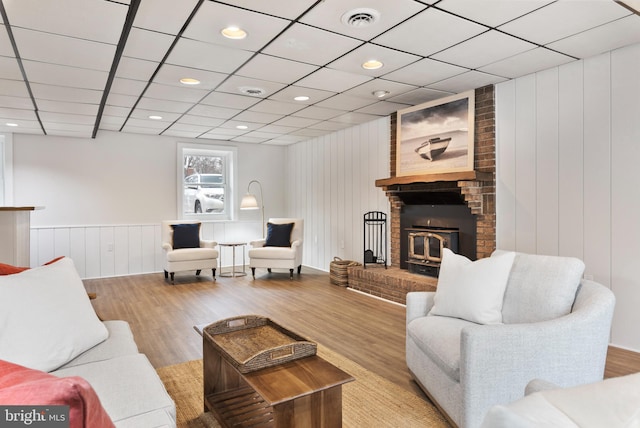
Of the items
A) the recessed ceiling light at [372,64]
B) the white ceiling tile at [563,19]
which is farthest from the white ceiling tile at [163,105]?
the white ceiling tile at [563,19]

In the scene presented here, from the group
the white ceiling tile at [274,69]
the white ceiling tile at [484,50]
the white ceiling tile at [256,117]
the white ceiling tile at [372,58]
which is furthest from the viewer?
the white ceiling tile at [256,117]

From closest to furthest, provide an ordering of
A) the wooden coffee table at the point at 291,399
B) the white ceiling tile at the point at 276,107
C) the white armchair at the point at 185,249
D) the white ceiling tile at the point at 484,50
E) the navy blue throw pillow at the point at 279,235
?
the wooden coffee table at the point at 291,399 → the white ceiling tile at the point at 484,50 → the white ceiling tile at the point at 276,107 → the white armchair at the point at 185,249 → the navy blue throw pillow at the point at 279,235

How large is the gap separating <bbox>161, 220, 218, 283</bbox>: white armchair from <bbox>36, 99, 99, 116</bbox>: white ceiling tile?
2.09 meters

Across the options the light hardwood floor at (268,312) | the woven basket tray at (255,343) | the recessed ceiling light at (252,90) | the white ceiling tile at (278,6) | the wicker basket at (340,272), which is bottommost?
the light hardwood floor at (268,312)

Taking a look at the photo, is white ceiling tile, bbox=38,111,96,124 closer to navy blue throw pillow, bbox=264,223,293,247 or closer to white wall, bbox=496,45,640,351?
navy blue throw pillow, bbox=264,223,293,247

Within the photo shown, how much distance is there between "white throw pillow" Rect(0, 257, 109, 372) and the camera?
5.52 ft

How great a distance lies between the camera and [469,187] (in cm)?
414

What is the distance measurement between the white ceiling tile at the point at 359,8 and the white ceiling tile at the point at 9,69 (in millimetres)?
2509

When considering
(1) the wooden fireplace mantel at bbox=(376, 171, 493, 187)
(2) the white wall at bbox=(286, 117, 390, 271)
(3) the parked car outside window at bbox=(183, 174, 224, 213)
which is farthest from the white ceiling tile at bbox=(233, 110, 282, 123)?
(3) the parked car outside window at bbox=(183, 174, 224, 213)

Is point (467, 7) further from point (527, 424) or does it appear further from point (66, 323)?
point (66, 323)

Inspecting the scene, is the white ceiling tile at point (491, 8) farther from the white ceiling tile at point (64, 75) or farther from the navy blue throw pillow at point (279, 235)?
the navy blue throw pillow at point (279, 235)

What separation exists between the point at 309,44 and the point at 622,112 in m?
2.55

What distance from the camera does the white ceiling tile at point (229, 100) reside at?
447 cm

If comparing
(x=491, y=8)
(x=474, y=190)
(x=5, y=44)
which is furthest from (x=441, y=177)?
(x=5, y=44)
